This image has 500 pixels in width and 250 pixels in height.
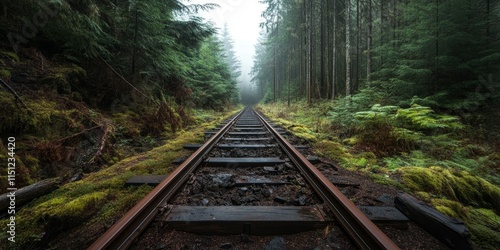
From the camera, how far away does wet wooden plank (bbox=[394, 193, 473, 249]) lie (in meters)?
1.58

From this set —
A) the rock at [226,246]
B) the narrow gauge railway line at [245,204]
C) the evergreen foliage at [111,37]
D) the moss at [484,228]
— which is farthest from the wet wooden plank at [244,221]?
the evergreen foliage at [111,37]

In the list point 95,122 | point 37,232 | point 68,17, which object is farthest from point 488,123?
point 68,17

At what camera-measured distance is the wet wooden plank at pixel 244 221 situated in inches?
71.8

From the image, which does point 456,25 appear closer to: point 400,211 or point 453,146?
point 453,146

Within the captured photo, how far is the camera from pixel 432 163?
12.8 feet

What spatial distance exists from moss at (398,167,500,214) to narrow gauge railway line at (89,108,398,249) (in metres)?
1.62

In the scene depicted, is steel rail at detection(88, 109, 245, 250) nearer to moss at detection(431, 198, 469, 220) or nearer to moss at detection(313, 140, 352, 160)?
moss at detection(431, 198, 469, 220)

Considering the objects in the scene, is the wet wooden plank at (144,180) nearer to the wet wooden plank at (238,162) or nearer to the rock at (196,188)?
the rock at (196,188)

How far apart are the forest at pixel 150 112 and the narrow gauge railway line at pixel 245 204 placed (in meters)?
0.52

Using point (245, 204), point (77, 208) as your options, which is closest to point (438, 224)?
point (245, 204)

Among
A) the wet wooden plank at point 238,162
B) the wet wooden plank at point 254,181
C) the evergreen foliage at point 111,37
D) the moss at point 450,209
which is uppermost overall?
the evergreen foliage at point 111,37

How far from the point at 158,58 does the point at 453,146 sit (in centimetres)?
903

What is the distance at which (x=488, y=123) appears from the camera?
6.43m

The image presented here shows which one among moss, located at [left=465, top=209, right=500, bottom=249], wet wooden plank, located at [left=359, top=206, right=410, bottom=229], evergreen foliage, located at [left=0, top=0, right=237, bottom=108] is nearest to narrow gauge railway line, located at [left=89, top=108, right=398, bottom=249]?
wet wooden plank, located at [left=359, top=206, right=410, bottom=229]
